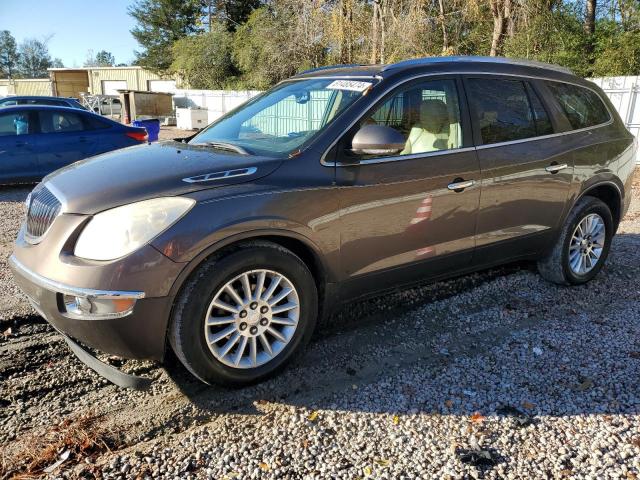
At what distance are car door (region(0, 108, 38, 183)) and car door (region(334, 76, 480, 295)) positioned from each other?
8018 mm

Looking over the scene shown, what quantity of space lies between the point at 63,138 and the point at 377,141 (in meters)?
8.25

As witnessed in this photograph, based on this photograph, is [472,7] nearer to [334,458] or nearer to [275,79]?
[275,79]

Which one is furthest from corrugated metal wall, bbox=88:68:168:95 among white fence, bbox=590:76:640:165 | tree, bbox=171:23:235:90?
white fence, bbox=590:76:640:165

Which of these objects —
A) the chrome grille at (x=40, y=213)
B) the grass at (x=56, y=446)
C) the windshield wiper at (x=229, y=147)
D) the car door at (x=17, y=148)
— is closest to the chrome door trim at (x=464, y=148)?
the windshield wiper at (x=229, y=147)

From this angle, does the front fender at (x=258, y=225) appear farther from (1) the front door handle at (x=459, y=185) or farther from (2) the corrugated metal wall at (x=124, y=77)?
(2) the corrugated metal wall at (x=124, y=77)

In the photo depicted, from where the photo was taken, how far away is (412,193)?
11.5 feet

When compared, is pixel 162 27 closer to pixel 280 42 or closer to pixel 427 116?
pixel 280 42

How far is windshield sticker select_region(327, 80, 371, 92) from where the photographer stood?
3.51m

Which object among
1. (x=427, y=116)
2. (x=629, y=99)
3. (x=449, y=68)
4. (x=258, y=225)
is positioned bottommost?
(x=258, y=225)

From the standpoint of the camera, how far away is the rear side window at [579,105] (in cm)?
448

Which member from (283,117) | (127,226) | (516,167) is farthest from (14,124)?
(516,167)

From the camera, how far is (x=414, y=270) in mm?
3719

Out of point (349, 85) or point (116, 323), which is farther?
point (349, 85)

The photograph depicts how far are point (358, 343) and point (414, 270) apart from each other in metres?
0.65
